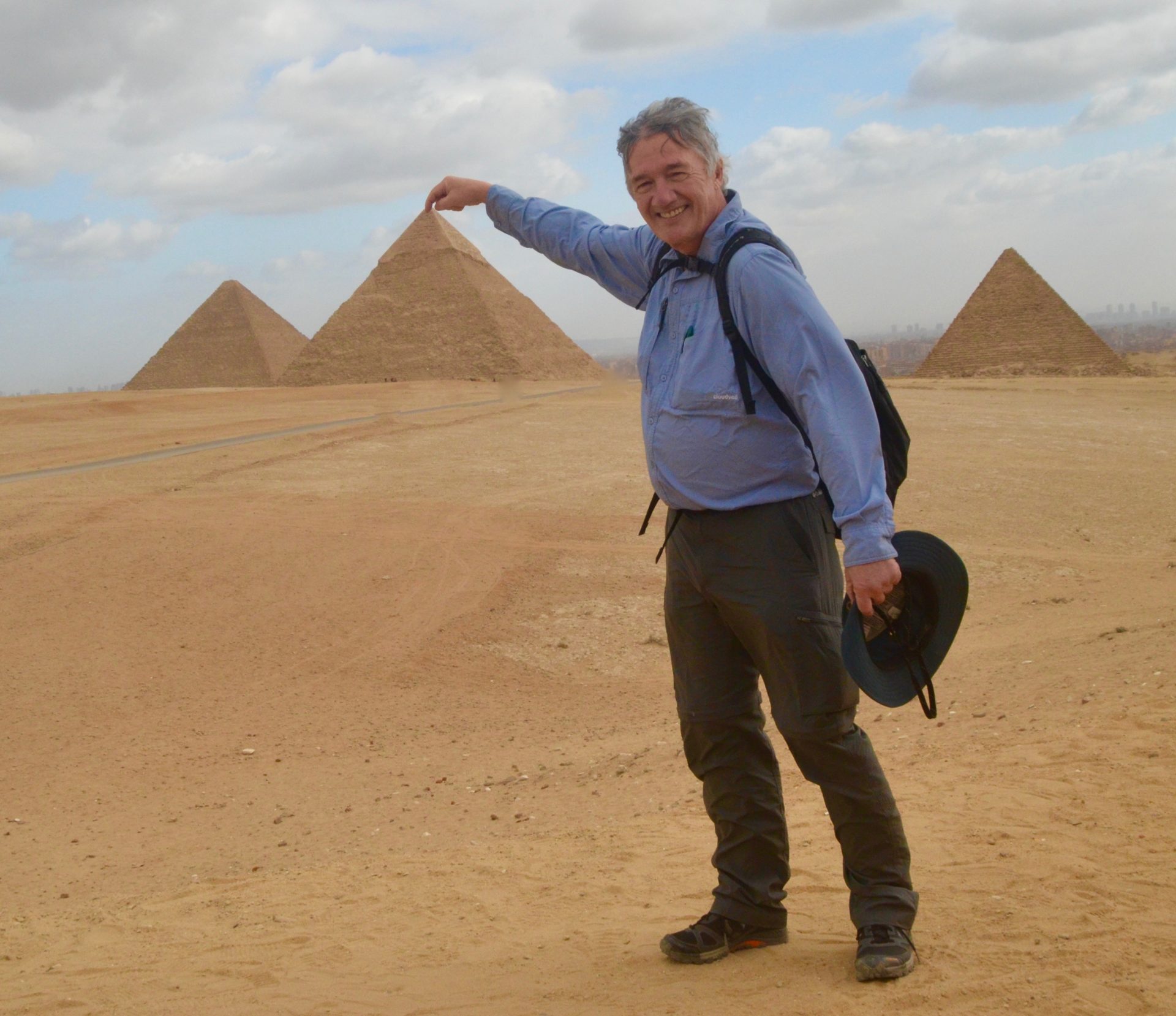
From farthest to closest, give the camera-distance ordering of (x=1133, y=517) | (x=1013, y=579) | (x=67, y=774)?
(x=1133, y=517) < (x=1013, y=579) < (x=67, y=774)

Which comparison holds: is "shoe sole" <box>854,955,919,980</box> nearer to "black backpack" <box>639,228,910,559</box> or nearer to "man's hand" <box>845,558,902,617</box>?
"man's hand" <box>845,558,902,617</box>

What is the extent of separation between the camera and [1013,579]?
331 inches

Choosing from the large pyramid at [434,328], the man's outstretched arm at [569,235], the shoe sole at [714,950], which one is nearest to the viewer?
the shoe sole at [714,950]

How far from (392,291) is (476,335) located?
7129 mm

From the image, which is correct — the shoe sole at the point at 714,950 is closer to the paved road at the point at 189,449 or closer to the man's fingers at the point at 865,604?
the man's fingers at the point at 865,604

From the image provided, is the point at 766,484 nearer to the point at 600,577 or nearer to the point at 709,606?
the point at 709,606

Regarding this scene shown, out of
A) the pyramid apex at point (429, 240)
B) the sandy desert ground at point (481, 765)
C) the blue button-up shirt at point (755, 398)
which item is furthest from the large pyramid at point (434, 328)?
the blue button-up shirt at point (755, 398)

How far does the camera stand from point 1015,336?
42.6 metres

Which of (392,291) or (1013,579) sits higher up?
(392,291)

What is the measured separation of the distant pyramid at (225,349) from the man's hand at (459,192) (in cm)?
6120

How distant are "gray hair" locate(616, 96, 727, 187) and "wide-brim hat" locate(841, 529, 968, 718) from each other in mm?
956

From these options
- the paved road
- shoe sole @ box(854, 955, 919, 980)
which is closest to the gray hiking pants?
shoe sole @ box(854, 955, 919, 980)

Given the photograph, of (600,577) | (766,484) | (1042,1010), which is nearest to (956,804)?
(1042,1010)

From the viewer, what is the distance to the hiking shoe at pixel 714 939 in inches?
98.7
